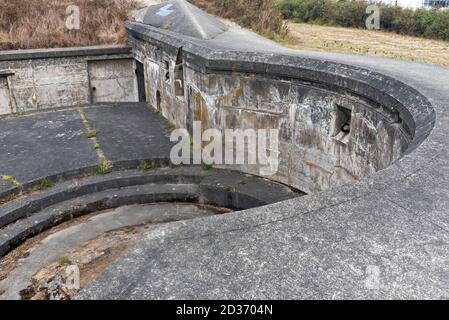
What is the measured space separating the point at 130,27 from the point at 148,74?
1.76m

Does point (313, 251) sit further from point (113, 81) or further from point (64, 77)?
point (64, 77)

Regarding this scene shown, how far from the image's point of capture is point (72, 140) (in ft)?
29.2

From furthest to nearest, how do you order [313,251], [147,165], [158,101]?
[158,101] → [147,165] → [313,251]

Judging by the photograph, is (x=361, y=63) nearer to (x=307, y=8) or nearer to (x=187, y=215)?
(x=187, y=215)

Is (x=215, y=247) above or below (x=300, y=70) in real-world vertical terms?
below

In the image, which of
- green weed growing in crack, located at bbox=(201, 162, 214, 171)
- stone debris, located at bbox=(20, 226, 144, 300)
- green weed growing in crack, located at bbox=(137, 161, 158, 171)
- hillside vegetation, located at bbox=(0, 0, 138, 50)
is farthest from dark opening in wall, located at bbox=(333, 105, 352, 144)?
hillside vegetation, located at bbox=(0, 0, 138, 50)

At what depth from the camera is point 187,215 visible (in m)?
6.99

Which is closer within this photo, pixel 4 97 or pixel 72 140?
pixel 72 140

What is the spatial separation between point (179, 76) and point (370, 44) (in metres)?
5.77

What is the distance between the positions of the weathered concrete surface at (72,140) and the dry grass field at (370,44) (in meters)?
4.23

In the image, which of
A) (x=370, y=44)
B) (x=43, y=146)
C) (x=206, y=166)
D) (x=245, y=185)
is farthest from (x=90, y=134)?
(x=370, y=44)

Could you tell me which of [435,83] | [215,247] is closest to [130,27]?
[435,83]

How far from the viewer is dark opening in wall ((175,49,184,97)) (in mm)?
8359
